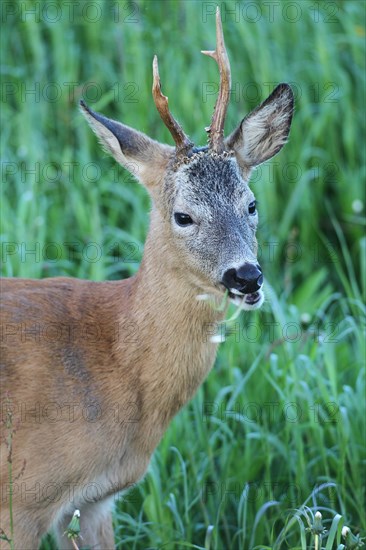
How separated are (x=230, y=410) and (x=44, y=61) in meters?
2.84

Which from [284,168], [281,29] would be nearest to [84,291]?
[284,168]

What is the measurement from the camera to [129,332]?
4.54 meters

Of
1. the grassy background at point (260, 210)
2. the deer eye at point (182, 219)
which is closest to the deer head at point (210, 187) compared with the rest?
the deer eye at point (182, 219)

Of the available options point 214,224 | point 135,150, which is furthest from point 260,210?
point 214,224

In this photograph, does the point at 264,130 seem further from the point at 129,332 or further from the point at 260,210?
the point at 260,210

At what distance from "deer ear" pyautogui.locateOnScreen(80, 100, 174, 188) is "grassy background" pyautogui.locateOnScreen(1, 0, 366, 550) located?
977mm

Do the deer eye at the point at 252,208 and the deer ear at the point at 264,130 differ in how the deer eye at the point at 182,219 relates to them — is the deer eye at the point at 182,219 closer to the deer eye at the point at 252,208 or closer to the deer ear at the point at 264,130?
the deer eye at the point at 252,208

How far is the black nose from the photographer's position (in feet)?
13.2

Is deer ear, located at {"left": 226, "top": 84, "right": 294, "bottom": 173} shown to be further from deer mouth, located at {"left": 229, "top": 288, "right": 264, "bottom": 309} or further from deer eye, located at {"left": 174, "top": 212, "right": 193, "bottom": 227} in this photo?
deer mouth, located at {"left": 229, "top": 288, "right": 264, "bottom": 309}

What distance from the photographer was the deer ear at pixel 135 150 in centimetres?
459

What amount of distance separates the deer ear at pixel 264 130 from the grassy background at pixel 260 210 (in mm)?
788

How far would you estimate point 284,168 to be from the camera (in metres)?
7.11

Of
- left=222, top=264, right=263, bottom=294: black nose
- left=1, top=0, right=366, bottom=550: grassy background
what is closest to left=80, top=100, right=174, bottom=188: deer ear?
left=222, top=264, right=263, bottom=294: black nose

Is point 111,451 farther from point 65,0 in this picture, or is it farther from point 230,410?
point 65,0
